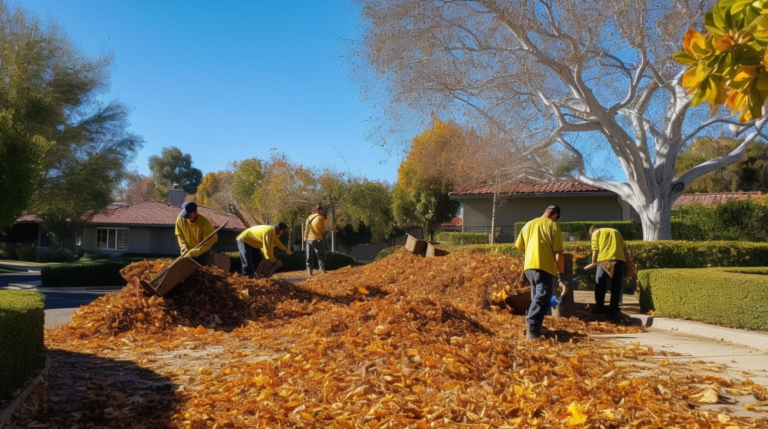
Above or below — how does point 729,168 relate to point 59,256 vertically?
above

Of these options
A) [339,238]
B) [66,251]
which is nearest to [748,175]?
[339,238]

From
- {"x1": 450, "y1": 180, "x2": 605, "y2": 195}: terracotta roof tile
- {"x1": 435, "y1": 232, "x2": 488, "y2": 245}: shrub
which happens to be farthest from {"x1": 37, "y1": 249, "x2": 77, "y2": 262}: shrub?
{"x1": 450, "y1": 180, "x2": 605, "y2": 195}: terracotta roof tile

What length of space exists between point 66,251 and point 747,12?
1551 inches

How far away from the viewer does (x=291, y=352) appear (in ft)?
20.4

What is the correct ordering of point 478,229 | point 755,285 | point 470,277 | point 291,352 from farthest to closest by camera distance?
point 478,229
point 470,277
point 755,285
point 291,352

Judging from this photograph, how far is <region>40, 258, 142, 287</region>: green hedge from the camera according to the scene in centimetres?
2059

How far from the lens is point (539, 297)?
23.7 ft

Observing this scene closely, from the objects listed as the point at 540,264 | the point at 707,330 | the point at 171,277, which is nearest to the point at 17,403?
the point at 171,277

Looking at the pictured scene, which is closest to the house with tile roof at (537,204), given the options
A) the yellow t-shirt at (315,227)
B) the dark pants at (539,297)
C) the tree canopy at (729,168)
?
the tree canopy at (729,168)

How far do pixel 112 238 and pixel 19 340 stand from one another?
3782cm

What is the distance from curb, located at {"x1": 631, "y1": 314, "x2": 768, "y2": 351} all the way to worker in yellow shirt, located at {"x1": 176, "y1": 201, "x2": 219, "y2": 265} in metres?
6.76

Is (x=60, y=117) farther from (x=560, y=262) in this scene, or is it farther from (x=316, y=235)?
(x=560, y=262)

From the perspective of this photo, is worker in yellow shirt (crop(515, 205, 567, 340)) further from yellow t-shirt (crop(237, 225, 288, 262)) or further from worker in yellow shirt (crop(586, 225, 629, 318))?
yellow t-shirt (crop(237, 225, 288, 262))

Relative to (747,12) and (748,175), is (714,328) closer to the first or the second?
(747,12)
